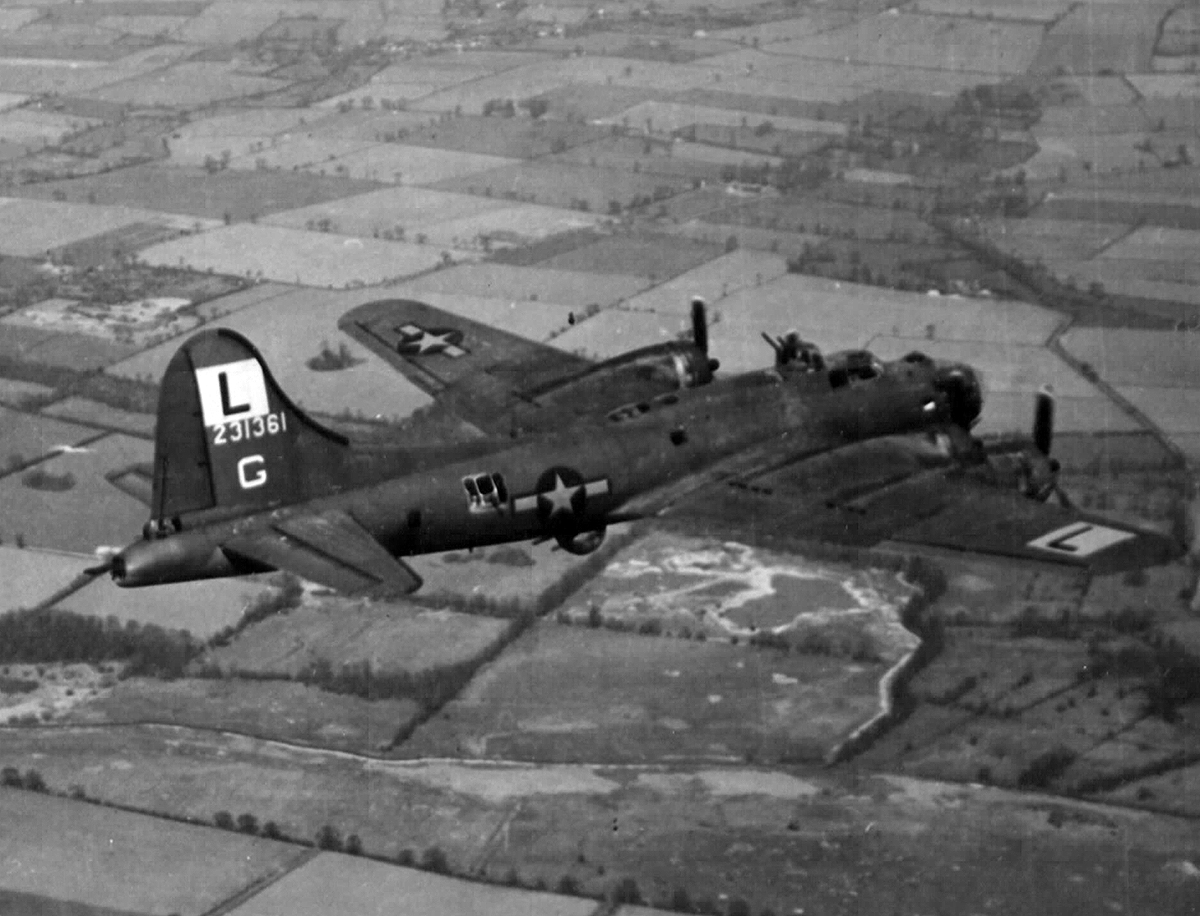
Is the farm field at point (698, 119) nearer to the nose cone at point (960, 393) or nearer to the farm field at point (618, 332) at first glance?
the farm field at point (618, 332)

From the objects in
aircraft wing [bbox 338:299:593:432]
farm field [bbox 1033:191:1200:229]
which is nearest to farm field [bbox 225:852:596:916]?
aircraft wing [bbox 338:299:593:432]

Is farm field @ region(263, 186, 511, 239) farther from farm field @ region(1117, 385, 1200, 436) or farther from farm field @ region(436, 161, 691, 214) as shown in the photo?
farm field @ region(1117, 385, 1200, 436)

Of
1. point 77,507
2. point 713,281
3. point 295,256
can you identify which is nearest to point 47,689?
point 77,507

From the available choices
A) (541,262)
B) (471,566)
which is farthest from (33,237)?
(471,566)

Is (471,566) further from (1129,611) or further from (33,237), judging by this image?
(33,237)

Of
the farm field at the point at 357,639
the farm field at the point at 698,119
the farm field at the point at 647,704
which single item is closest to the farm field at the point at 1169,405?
the farm field at the point at 647,704
